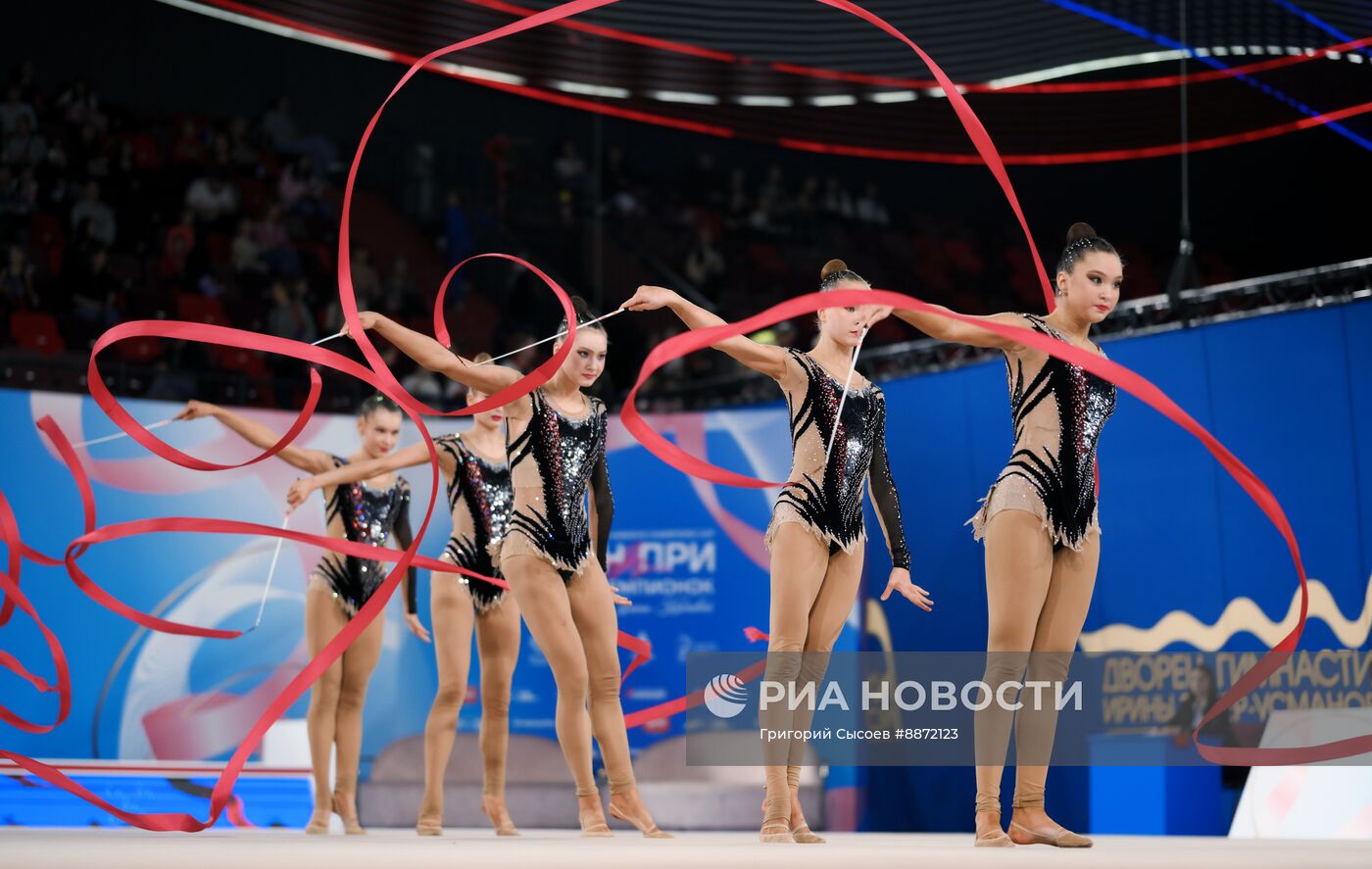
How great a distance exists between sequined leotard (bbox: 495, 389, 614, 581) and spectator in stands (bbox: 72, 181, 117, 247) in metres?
6.19

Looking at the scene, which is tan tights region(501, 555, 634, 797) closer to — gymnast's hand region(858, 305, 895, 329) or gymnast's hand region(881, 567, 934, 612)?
gymnast's hand region(881, 567, 934, 612)

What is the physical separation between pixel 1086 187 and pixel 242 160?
6.87 metres

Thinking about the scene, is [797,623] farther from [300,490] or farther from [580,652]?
[300,490]

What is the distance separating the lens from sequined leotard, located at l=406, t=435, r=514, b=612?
5723 mm

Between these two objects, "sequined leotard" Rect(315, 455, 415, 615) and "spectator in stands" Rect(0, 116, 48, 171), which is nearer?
"sequined leotard" Rect(315, 455, 415, 615)

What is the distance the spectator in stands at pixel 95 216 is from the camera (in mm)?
9953

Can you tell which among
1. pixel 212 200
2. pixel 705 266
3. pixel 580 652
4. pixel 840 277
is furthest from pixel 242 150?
pixel 840 277

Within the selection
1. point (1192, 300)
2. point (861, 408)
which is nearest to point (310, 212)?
point (1192, 300)

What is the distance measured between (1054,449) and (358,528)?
3.28 metres

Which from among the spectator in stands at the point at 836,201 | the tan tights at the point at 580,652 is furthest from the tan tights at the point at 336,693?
the spectator in stands at the point at 836,201

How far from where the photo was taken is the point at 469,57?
11.7 metres

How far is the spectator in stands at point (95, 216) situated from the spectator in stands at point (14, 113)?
0.60 metres

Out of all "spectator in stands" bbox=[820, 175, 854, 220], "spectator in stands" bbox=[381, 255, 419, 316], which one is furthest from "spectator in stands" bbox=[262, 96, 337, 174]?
"spectator in stands" bbox=[820, 175, 854, 220]

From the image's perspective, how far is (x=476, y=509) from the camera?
227 inches
